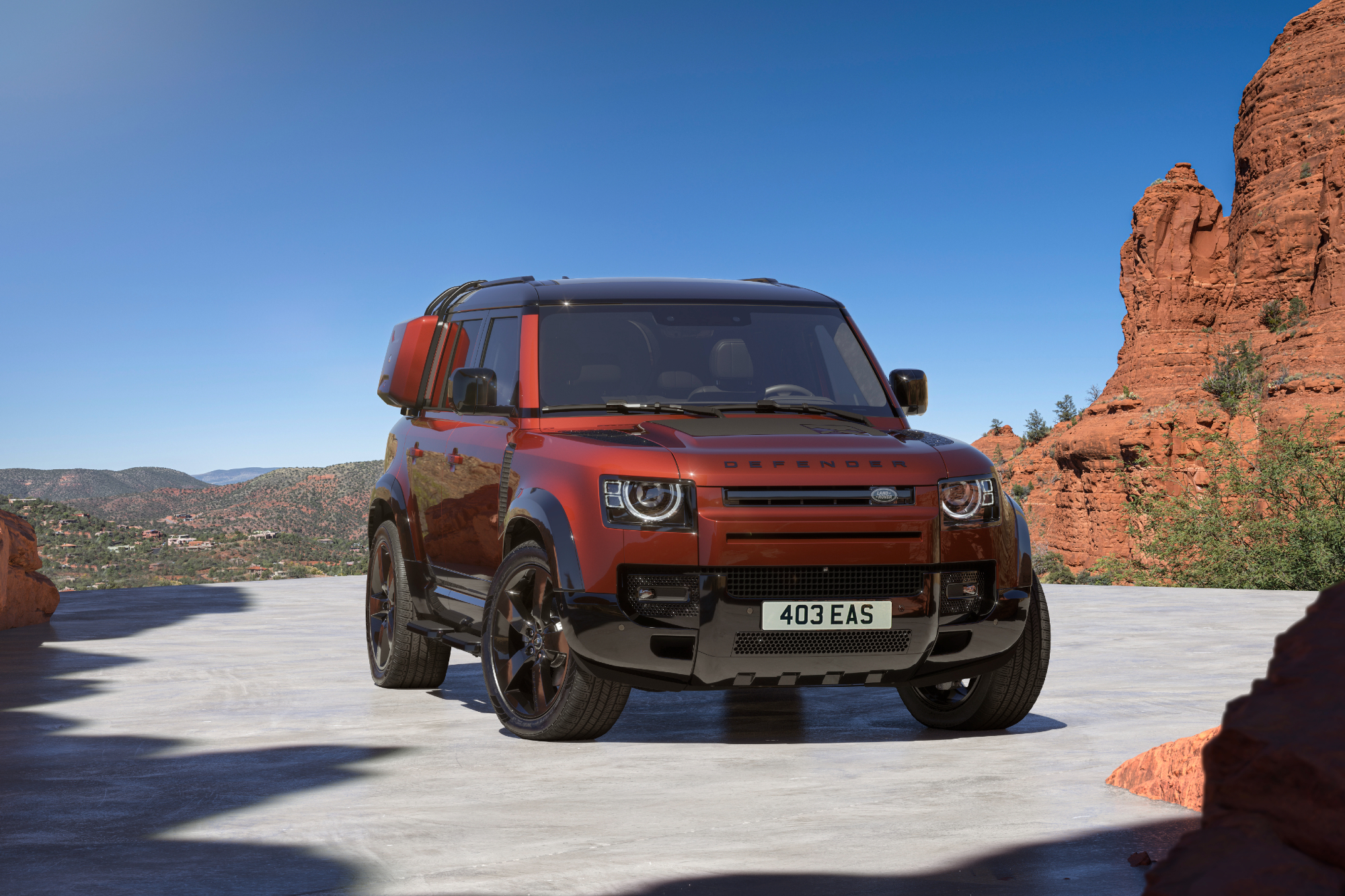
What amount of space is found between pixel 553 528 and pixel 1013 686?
225cm

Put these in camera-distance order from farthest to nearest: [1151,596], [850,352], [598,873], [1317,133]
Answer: [1317,133]
[1151,596]
[850,352]
[598,873]

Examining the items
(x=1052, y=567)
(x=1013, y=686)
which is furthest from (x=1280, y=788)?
(x=1052, y=567)

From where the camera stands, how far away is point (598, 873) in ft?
12.0

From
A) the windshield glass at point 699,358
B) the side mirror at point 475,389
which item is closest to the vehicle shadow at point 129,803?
the side mirror at point 475,389

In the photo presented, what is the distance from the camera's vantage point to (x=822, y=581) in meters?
5.45

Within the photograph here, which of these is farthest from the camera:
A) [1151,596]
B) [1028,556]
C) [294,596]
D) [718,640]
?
[294,596]

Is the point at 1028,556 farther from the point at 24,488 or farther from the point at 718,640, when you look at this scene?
the point at 24,488

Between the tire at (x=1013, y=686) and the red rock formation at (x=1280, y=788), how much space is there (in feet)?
11.7

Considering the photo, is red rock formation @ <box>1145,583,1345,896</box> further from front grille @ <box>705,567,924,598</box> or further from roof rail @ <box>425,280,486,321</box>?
roof rail @ <box>425,280,486,321</box>

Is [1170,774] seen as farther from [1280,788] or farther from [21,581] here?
[21,581]

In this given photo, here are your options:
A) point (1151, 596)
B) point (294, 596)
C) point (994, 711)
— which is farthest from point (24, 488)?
point (994, 711)

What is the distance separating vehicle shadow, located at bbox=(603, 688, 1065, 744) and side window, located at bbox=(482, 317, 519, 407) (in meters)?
1.80

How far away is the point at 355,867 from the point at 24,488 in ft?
292

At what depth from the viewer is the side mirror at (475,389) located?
677cm
